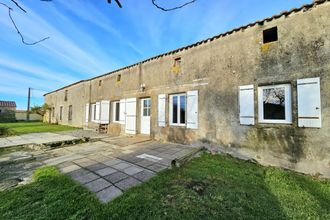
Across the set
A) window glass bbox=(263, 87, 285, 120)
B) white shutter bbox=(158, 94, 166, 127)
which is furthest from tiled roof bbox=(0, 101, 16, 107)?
window glass bbox=(263, 87, 285, 120)

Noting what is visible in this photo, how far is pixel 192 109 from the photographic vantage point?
5984 mm

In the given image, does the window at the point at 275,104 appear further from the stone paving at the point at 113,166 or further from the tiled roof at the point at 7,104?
the tiled roof at the point at 7,104


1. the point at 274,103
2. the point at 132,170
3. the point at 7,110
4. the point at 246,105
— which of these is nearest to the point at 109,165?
the point at 132,170

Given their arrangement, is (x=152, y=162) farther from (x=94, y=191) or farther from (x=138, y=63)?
(x=138, y=63)

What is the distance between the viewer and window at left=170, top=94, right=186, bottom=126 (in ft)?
21.1

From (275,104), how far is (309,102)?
707 mm

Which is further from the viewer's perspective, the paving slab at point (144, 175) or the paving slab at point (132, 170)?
the paving slab at point (132, 170)

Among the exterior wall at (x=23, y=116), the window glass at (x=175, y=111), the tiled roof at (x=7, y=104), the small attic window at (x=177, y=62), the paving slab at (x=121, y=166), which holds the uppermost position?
the small attic window at (x=177, y=62)

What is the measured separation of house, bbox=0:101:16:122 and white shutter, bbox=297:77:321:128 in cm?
3110

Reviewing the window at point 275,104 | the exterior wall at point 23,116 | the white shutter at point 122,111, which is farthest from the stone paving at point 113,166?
the exterior wall at point 23,116

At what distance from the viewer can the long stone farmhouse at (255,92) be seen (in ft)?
12.4

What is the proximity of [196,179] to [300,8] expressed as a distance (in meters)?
4.89

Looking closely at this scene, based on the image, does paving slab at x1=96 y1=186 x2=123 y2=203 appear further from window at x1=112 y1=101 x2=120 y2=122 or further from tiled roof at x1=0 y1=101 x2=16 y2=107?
tiled roof at x1=0 y1=101 x2=16 y2=107

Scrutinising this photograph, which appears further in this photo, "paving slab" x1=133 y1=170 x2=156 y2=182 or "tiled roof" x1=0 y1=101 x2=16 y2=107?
"tiled roof" x1=0 y1=101 x2=16 y2=107
